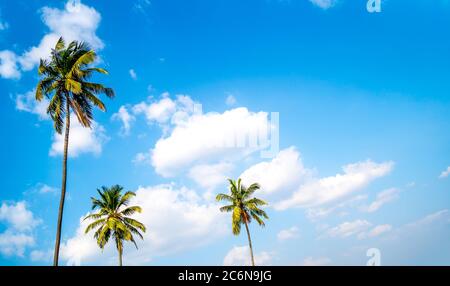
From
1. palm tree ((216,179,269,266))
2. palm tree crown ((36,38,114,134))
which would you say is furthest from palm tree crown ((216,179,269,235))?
palm tree crown ((36,38,114,134))

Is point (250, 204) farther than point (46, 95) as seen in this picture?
Yes

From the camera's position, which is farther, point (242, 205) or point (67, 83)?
point (242, 205)

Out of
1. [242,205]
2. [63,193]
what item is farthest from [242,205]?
[63,193]

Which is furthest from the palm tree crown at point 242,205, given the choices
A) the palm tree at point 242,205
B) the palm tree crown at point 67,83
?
the palm tree crown at point 67,83

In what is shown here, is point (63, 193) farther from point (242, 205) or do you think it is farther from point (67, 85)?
point (242, 205)

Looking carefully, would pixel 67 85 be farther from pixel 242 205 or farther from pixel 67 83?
pixel 242 205

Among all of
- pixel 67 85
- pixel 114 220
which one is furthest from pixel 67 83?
pixel 114 220
